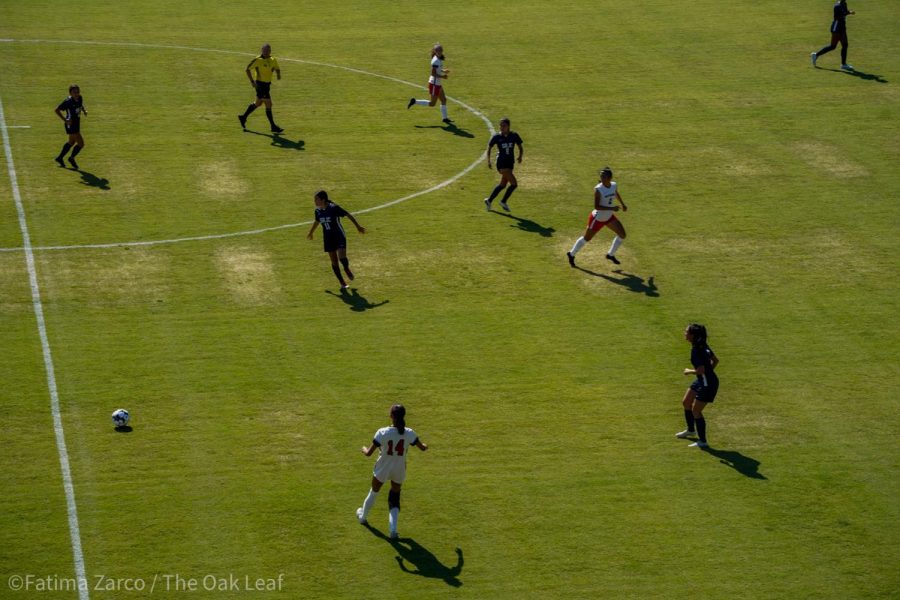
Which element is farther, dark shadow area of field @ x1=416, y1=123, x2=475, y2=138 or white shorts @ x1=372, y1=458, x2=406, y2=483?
dark shadow area of field @ x1=416, y1=123, x2=475, y2=138

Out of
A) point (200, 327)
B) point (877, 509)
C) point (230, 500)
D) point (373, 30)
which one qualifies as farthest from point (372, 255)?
point (373, 30)

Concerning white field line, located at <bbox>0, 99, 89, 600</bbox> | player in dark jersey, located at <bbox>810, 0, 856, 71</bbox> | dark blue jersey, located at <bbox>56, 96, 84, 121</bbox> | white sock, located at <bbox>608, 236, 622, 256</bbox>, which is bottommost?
white field line, located at <bbox>0, 99, 89, 600</bbox>

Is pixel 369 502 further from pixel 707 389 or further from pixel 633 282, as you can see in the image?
pixel 633 282

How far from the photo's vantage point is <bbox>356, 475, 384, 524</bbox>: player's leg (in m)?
20.7

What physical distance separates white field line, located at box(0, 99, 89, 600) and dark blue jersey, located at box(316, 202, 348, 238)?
6.53 meters

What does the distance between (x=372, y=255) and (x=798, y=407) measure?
11330 millimetres

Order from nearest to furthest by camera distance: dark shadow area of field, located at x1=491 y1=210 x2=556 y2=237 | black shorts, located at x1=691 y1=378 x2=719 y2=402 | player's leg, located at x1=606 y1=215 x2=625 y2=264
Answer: black shorts, located at x1=691 y1=378 x2=719 y2=402
player's leg, located at x1=606 y1=215 x2=625 y2=264
dark shadow area of field, located at x1=491 y1=210 x2=556 y2=237

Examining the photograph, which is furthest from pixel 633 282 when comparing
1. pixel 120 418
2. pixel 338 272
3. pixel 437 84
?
pixel 120 418

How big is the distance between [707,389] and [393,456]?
20.6 ft

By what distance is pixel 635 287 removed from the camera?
30.0m

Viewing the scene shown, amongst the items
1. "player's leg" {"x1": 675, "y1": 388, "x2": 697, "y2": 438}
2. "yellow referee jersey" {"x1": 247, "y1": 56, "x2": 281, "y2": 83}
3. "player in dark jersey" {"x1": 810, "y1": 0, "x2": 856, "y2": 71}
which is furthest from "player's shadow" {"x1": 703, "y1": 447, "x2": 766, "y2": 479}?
"player in dark jersey" {"x1": 810, "y1": 0, "x2": 856, "y2": 71}

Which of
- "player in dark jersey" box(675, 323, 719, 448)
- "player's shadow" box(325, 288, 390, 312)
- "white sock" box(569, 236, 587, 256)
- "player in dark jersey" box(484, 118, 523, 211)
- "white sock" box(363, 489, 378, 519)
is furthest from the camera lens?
"player in dark jersey" box(484, 118, 523, 211)

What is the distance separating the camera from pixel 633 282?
30.2 meters

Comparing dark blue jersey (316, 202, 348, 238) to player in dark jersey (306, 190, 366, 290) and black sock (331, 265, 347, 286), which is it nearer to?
player in dark jersey (306, 190, 366, 290)
